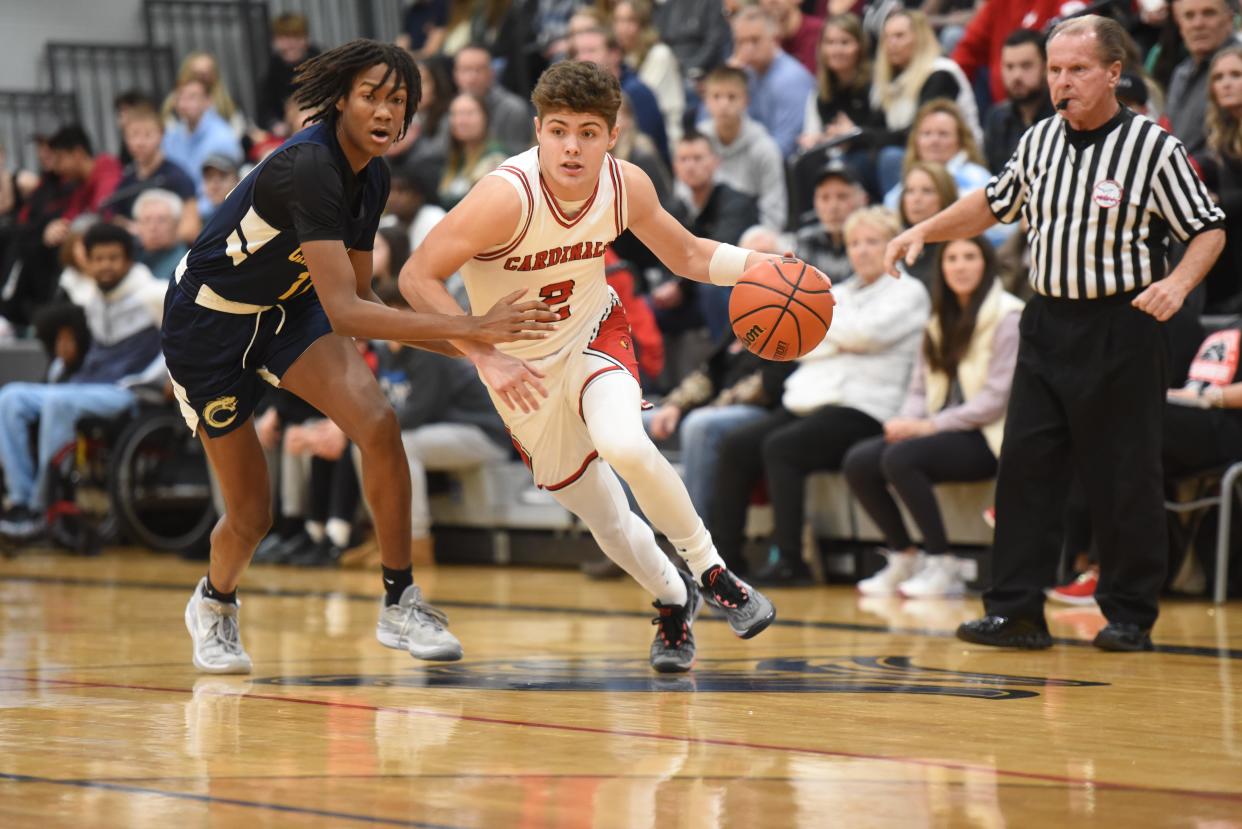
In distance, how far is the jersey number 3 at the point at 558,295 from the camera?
4.59 meters

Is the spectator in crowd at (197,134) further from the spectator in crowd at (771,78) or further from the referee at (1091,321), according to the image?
the referee at (1091,321)

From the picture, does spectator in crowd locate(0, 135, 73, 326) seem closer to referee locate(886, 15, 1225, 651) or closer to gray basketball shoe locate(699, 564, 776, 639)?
referee locate(886, 15, 1225, 651)

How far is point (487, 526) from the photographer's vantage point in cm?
959

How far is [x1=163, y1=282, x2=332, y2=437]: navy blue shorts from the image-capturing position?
4652 millimetres

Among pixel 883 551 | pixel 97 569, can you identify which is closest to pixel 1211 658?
pixel 883 551

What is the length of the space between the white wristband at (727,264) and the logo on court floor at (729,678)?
3.56 ft

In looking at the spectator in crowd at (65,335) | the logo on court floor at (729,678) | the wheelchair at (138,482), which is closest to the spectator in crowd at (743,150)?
the wheelchair at (138,482)

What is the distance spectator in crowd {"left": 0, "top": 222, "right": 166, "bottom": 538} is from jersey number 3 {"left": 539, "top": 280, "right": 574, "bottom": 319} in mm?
5900

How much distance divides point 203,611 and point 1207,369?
13.0 ft

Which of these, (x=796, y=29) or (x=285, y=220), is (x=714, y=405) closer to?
(x=796, y=29)

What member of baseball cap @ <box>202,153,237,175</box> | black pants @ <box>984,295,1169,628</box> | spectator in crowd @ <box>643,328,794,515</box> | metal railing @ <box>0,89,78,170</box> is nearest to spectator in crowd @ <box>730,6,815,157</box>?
spectator in crowd @ <box>643,328,794,515</box>

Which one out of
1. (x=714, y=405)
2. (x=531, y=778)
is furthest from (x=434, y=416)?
(x=531, y=778)

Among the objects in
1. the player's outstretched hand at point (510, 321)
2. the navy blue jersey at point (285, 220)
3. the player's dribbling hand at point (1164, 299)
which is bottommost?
the player's dribbling hand at point (1164, 299)

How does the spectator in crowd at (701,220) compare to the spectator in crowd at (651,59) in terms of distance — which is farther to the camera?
the spectator in crowd at (651,59)
